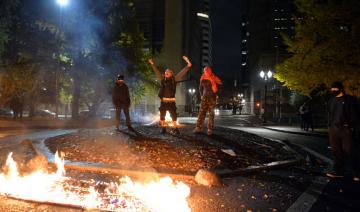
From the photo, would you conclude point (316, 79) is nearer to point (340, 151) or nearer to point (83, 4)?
point (340, 151)

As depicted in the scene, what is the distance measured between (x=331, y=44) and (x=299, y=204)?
17968 millimetres

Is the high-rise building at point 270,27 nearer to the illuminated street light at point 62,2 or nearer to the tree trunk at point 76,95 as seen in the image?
the tree trunk at point 76,95

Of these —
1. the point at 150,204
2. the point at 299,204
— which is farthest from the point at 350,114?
the point at 150,204

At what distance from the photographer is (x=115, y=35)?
31.3 metres

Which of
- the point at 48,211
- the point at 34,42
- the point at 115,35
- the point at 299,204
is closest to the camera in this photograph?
the point at 48,211

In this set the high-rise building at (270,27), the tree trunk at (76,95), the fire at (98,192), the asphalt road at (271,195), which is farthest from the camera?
the high-rise building at (270,27)

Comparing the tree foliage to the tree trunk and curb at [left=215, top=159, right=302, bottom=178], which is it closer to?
the tree trunk

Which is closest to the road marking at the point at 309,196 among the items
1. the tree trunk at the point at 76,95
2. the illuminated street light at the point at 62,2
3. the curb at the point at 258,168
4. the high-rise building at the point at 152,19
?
the curb at the point at 258,168

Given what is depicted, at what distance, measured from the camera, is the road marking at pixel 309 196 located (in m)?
5.56

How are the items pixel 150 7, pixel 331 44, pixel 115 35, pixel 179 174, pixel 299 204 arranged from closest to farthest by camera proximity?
pixel 299 204 < pixel 179 174 < pixel 331 44 < pixel 115 35 < pixel 150 7

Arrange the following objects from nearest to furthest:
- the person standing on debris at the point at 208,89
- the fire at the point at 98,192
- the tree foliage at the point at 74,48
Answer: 1. the fire at the point at 98,192
2. the person standing on debris at the point at 208,89
3. the tree foliage at the point at 74,48

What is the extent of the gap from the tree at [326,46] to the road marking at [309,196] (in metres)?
15.5

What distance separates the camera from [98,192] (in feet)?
19.7

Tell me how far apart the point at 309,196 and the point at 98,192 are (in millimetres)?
3303
